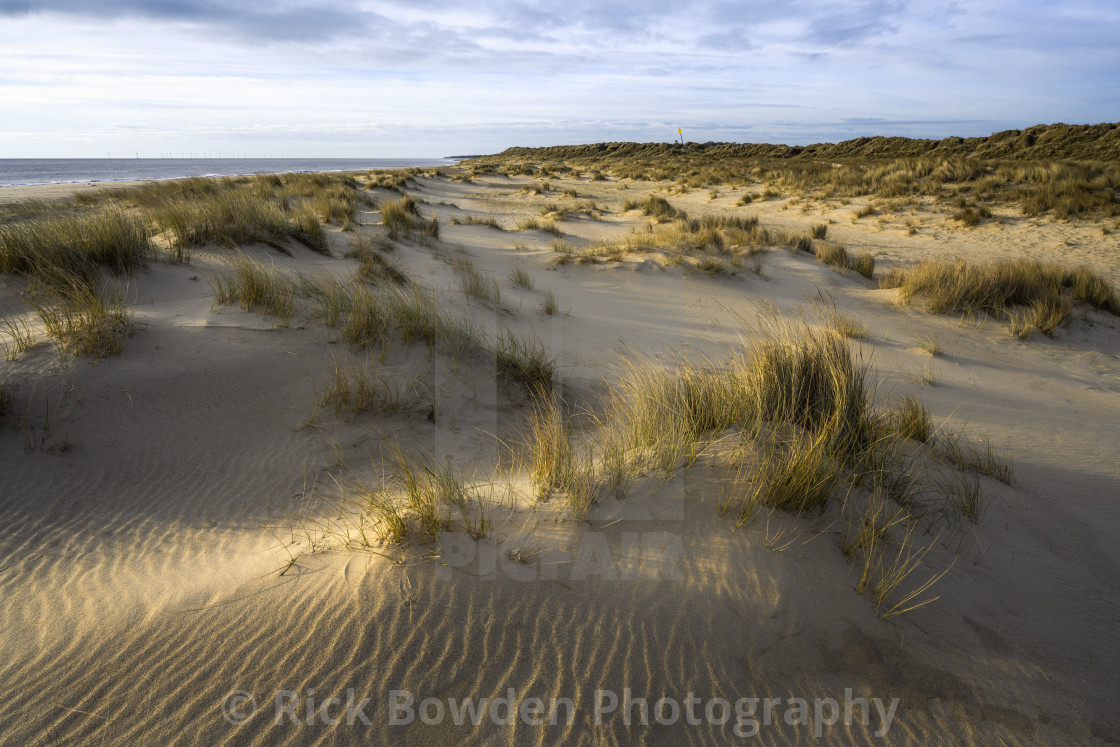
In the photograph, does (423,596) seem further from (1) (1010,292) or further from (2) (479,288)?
(1) (1010,292)

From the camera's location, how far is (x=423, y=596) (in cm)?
214

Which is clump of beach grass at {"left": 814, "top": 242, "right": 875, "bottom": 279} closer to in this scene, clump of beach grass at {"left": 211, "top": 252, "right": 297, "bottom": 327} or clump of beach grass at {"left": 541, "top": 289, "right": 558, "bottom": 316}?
clump of beach grass at {"left": 541, "top": 289, "right": 558, "bottom": 316}

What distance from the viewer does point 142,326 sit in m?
4.48

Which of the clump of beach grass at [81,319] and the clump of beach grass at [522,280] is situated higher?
the clump of beach grass at [81,319]

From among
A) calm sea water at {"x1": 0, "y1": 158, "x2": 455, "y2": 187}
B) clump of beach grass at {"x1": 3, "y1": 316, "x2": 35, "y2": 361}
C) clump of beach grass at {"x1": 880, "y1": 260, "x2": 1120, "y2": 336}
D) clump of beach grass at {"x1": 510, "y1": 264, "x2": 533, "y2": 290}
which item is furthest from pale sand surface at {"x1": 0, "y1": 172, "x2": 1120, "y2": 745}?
calm sea water at {"x1": 0, "y1": 158, "x2": 455, "y2": 187}

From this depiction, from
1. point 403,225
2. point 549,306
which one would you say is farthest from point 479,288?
point 403,225

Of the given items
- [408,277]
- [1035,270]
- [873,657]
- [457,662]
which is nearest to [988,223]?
[1035,270]

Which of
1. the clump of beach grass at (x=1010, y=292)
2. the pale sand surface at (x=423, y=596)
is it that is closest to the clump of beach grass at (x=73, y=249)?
the pale sand surface at (x=423, y=596)

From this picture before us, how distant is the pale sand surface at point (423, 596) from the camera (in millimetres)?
1851

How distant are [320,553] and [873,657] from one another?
2.25 meters

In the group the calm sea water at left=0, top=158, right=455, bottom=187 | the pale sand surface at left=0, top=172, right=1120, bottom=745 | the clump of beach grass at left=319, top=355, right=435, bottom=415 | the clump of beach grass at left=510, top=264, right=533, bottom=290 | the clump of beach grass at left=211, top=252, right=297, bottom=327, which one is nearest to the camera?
the pale sand surface at left=0, top=172, right=1120, bottom=745

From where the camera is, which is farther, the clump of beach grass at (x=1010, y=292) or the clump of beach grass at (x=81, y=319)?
the clump of beach grass at (x=1010, y=292)

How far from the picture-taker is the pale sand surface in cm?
185

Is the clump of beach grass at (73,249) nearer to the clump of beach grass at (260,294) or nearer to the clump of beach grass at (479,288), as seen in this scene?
the clump of beach grass at (260,294)
